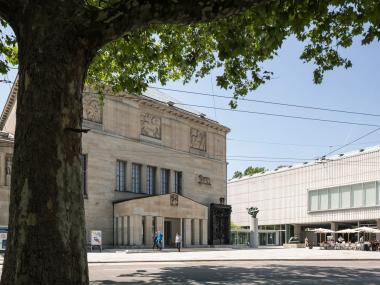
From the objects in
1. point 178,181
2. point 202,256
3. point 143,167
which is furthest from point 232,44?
point 178,181

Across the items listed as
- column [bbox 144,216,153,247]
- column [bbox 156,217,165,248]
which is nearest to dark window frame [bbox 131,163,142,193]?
column [bbox 156,217,165,248]

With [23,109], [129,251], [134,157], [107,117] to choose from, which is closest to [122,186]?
[134,157]

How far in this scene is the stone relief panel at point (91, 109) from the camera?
42719 mm

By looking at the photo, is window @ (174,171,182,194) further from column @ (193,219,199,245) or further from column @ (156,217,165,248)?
column @ (156,217,165,248)

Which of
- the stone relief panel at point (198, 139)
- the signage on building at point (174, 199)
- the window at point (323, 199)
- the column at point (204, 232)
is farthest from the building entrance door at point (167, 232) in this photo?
the window at point (323, 199)

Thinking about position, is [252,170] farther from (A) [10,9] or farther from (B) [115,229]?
(A) [10,9]

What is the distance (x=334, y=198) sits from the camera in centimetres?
6775

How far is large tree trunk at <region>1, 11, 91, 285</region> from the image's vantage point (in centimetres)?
546

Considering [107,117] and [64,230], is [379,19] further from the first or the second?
[107,117]

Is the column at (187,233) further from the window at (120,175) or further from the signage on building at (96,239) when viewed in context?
the signage on building at (96,239)

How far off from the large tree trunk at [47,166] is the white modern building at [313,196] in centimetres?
5331

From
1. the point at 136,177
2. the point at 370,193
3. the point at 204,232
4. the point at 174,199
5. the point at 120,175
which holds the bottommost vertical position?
the point at 204,232

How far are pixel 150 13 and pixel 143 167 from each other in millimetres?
42271

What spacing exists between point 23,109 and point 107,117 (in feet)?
129
